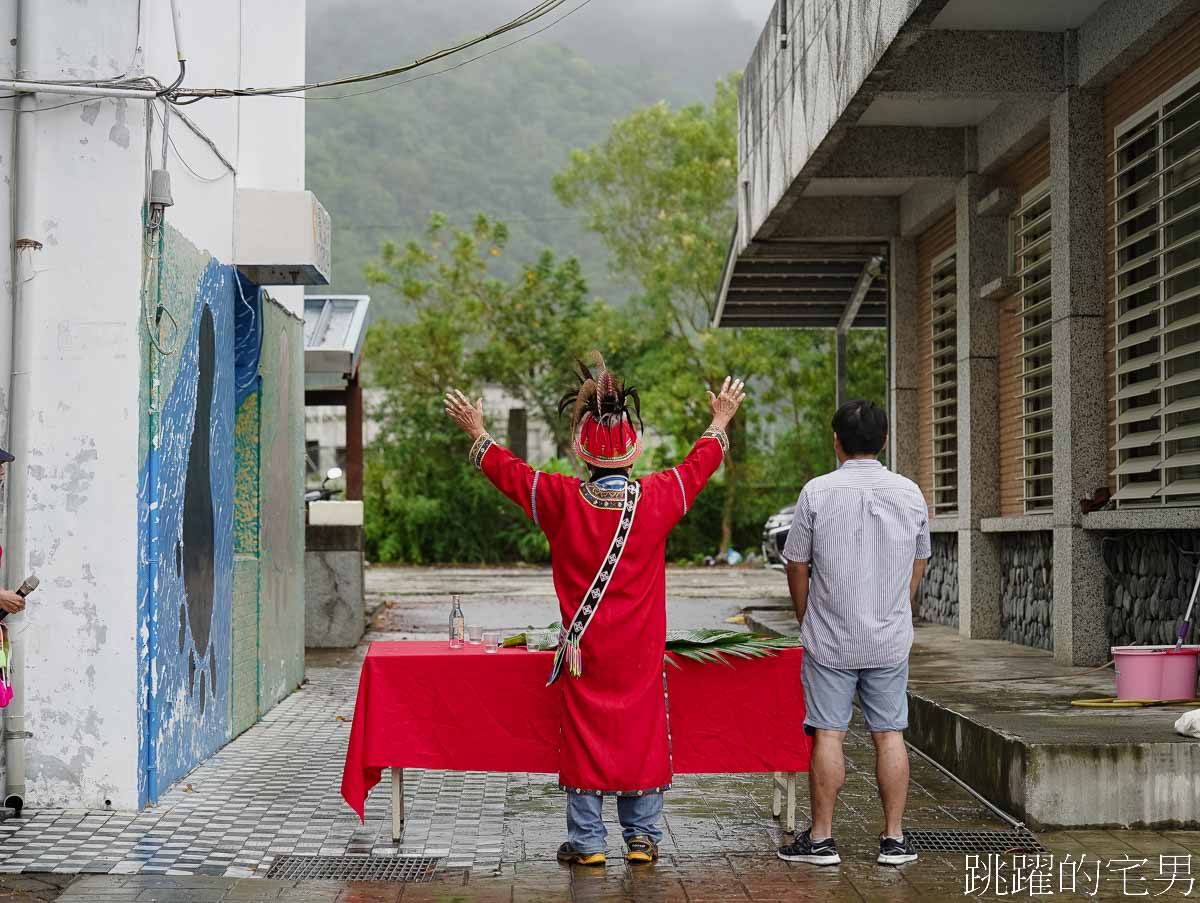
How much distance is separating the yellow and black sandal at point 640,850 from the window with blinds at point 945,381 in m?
8.92

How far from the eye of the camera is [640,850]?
609cm

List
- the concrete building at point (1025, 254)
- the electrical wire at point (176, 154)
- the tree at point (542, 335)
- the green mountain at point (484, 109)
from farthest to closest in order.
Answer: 1. the green mountain at point (484, 109)
2. the tree at point (542, 335)
3. the concrete building at point (1025, 254)
4. the electrical wire at point (176, 154)

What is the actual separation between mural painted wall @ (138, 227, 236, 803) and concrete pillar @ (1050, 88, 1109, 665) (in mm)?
5359

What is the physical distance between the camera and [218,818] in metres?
6.99

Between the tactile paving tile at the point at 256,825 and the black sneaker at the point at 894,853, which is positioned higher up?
the black sneaker at the point at 894,853

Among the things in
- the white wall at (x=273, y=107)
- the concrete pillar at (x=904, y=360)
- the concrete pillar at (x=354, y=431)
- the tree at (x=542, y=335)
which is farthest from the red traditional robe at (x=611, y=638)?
the tree at (x=542, y=335)

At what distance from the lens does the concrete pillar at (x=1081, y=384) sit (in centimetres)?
1013

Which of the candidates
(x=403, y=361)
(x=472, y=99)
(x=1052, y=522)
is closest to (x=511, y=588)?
(x=403, y=361)

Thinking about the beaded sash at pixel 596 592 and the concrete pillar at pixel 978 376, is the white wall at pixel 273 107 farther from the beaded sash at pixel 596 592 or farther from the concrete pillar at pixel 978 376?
the concrete pillar at pixel 978 376

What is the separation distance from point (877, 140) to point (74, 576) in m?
8.48

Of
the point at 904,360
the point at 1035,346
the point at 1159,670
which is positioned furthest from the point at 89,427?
the point at 904,360

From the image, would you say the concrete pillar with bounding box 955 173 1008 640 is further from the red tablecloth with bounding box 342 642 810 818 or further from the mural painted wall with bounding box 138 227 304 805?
the red tablecloth with bounding box 342 642 810 818

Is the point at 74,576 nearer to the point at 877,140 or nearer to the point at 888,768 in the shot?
the point at 888,768

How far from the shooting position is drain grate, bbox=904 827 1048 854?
6270 mm
